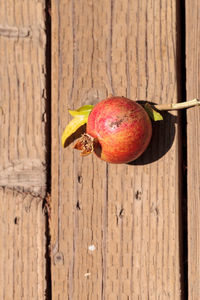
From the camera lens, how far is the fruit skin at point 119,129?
53.2 inches

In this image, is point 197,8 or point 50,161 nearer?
point 197,8

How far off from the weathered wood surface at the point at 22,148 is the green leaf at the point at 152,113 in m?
0.39

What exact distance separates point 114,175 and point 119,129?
216mm

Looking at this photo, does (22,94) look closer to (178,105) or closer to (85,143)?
(85,143)

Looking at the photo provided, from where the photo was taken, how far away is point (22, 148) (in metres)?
1.60

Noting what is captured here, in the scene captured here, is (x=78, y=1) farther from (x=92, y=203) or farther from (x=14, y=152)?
(x=92, y=203)

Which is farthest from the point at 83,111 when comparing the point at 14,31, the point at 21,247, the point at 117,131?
the point at 21,247

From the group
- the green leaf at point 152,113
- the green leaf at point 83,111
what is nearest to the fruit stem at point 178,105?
the green leaf at point 152,113

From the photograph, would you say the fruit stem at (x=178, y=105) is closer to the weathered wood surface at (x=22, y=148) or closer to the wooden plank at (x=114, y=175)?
the wooden plank at (x=114, y=175)

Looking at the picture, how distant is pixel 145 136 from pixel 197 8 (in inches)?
18.2

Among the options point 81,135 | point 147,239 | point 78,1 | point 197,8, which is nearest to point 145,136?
point 81,135

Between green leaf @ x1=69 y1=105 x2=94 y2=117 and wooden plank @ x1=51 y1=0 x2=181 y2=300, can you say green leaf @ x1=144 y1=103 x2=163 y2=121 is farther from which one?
green leaf @ x1=69 y1=105 x2=94 y2=117

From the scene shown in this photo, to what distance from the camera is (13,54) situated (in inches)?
64.0

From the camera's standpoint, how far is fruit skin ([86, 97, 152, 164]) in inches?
53.2
